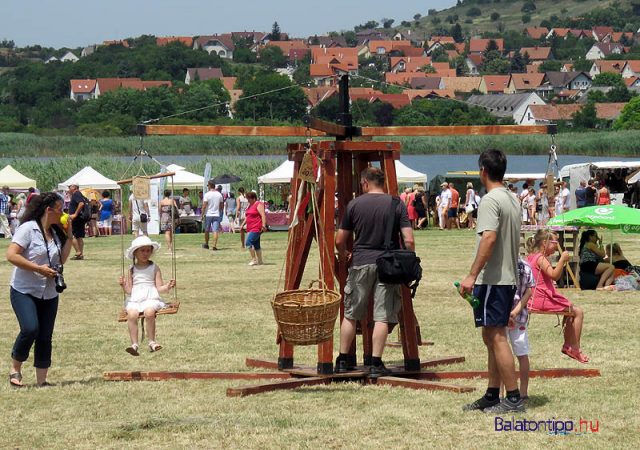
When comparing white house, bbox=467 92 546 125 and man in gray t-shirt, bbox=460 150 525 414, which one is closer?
man in gray t-shirt, bbox=460 150 525 414

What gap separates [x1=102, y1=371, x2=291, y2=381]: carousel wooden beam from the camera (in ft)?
34.7

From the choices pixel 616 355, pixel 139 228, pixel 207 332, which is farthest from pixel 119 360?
pixel 139 228

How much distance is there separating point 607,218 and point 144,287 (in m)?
8.92

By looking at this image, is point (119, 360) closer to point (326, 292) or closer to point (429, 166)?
point (326, 292)

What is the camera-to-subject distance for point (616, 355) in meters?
11.7

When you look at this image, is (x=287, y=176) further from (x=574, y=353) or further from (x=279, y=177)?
(x=574, y=353)

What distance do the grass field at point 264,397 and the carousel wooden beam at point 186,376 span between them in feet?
0.55

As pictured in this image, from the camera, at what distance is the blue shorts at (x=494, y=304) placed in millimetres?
8523

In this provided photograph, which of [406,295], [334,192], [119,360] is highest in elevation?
[334,192]

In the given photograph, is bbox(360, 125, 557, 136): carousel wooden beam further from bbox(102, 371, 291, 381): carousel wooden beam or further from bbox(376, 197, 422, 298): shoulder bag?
bbox(102, 371, 291, 381): carousel wooden beam

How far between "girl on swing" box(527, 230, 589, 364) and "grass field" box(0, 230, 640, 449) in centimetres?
34

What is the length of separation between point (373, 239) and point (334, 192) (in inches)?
24.7

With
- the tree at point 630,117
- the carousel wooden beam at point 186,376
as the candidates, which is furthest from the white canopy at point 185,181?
the tree at point 630,117

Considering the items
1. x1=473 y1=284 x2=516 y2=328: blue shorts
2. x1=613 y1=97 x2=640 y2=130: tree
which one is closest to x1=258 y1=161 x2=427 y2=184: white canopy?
x1=473 y1=284 x2=516 y2=328: blue shorts
